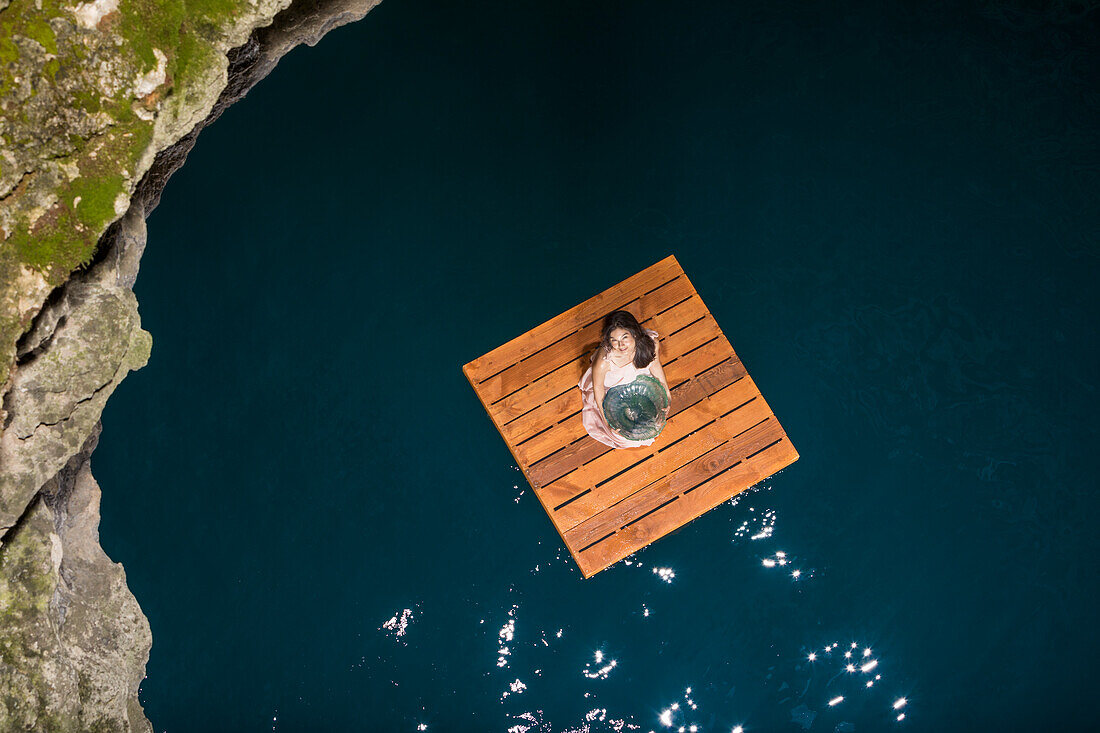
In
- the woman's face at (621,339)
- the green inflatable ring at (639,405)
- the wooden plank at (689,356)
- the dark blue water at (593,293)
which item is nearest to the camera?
the woman's face at (621,339)

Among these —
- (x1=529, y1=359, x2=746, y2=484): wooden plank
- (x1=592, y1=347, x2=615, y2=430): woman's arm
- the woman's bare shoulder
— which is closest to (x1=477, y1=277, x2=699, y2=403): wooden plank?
the woman's bare shoulder

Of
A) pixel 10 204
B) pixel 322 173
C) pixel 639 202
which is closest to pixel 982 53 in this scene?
pixel 639 202

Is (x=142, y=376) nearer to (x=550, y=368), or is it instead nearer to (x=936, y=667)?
(x=550, y=368)

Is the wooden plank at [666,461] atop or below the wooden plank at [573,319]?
below

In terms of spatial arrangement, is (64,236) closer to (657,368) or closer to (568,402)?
(568,402)

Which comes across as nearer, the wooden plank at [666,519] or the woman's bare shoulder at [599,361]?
the woman's bare shoulder at [599,361]

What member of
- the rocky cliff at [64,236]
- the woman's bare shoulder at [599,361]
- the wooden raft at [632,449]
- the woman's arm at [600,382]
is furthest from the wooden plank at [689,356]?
the rocky cliff at [64,236]

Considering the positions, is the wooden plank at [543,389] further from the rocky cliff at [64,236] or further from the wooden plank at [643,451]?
the rocky cliff at [64,236]
